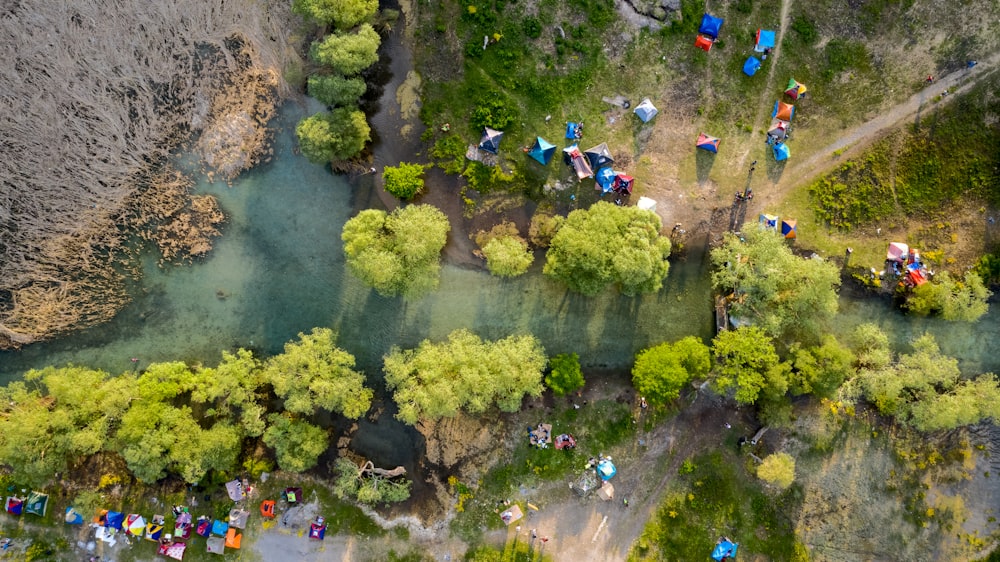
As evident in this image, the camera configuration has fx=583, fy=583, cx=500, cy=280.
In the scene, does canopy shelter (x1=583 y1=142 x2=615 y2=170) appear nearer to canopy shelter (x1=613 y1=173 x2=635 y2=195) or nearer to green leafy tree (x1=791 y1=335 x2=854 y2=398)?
canopy shelter (x1=613 y1=173 x2=635 y2=195)

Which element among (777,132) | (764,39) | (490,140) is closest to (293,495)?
(490,140)

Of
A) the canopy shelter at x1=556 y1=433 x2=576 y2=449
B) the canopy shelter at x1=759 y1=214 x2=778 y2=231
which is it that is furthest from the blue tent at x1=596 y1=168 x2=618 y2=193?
the canopy shelter at x1=556 y1=433 x2=576 y2=449

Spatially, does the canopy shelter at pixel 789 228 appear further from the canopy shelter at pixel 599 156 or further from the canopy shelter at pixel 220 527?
the canopy shelter at pixel 220 527

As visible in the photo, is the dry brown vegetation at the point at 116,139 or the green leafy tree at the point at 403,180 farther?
the dry brown vegetation at the point at 116,139

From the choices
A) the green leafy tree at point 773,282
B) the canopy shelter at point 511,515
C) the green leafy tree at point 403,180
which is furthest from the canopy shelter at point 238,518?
the green leafy tree at point 773,282

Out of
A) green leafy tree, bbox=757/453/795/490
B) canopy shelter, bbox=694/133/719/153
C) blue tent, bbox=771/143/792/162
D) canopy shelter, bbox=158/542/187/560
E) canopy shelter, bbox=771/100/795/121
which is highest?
canopy shelter, bbox=771/100/795/121

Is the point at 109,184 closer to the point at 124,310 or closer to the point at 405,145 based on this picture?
the point at 124,310
